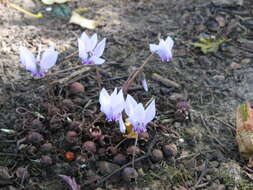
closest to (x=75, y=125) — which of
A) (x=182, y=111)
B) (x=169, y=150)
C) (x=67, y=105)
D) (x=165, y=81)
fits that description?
(x=67, y=105)

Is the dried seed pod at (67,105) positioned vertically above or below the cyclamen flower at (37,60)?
below

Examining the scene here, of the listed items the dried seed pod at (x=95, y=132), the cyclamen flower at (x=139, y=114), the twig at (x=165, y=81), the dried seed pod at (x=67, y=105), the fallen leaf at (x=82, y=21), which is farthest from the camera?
the fallen leaf at (x=82, y=21)

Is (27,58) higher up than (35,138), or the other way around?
(27,58)

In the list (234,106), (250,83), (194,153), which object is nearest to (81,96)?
(194,153)

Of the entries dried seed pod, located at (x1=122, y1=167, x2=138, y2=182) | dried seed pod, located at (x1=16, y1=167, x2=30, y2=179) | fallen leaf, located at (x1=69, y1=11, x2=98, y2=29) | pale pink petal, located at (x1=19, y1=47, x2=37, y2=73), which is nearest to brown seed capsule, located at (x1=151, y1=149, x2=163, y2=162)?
dried seed pod, located at (x1=122, y1=167, x2=138, y2=182)

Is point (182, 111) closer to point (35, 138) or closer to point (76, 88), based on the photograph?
point (76, 88)

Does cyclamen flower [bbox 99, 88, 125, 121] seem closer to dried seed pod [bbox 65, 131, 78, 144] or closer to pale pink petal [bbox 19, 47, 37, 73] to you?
dried seed pod [bbox 65, 131, 78, 144]

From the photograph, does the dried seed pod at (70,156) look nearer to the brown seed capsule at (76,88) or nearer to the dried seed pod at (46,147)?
the dried seed pod at (46,147)

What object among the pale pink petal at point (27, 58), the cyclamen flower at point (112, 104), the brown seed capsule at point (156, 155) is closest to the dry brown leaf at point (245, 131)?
the brown seed capsule at point (156, 155)
